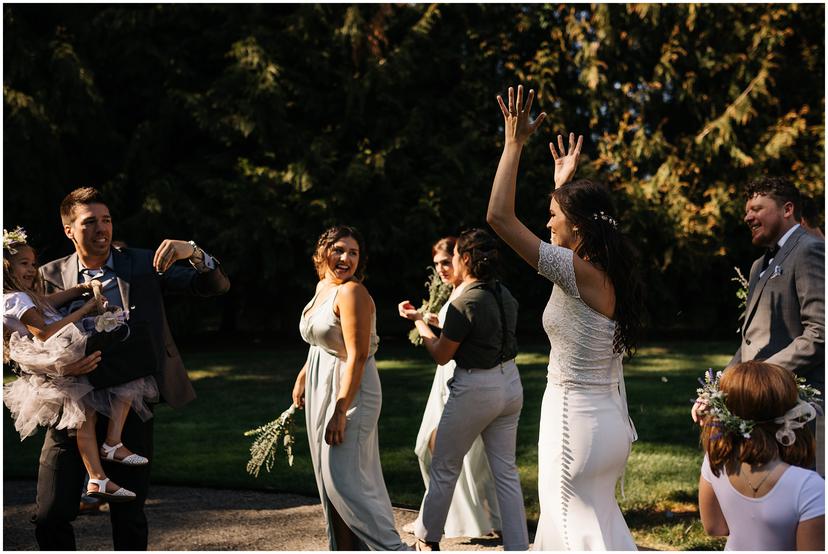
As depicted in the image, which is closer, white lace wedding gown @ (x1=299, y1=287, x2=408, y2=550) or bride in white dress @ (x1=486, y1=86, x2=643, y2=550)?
bride in white dress @ (x1=486, y1=86, x2=643, y2=550)

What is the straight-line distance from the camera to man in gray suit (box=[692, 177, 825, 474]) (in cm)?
450

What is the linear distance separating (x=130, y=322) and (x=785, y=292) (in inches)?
138

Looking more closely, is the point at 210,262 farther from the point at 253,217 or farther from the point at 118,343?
the point at 253,217

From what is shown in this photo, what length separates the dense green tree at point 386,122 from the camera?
713 inches

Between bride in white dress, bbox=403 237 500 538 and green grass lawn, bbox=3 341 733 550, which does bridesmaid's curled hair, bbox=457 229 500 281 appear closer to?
bride in white dress, bbox=403 237 500 538

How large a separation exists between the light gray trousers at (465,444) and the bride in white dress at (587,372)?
159 cm

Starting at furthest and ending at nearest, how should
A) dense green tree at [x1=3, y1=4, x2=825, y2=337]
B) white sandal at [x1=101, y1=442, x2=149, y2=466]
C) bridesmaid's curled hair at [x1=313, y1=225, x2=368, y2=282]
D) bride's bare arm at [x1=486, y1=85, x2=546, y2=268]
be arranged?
dense green tree at [x1=3, y1=4, x2=825, y2=337] < bridesmaid's curled hair at [x1=313, y1=225, x2=368, y2=282] < white sandal at [x1=101, y1=442, x2=149, y2=466] < bride's bare arm at [x1=486, y1=85, x2=546, y2=268]

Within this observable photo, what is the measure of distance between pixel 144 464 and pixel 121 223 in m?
14.4

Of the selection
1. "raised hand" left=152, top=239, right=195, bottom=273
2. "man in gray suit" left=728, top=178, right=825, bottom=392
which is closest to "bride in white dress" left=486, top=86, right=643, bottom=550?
"man in gray suit" left=728, top=178, right=825, bottom=392

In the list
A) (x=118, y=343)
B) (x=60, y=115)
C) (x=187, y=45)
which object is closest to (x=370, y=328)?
(x=118, y=343)

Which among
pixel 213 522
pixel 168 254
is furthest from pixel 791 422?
pixel 213 522

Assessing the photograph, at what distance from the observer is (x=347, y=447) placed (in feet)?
16.3

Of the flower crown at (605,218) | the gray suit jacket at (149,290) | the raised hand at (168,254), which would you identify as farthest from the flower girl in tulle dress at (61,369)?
the flower crown at (605,218)

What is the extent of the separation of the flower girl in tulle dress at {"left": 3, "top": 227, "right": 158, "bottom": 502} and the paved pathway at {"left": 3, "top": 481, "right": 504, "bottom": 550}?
5.52ft
